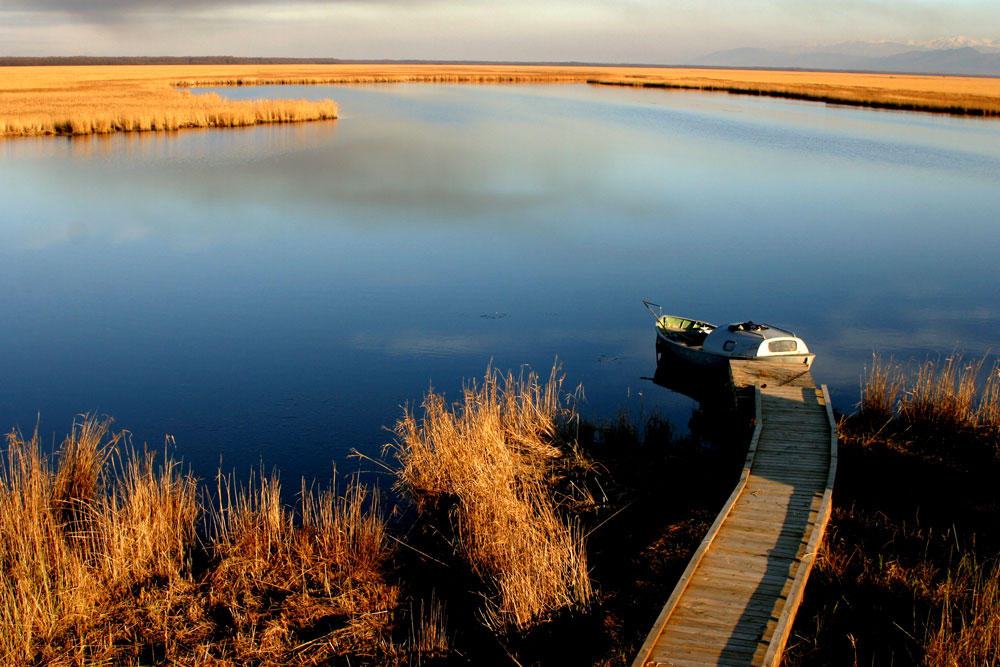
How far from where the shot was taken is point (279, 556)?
797 cm

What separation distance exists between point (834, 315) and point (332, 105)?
45108 millimetres

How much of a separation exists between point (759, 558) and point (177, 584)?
5536 millimetres

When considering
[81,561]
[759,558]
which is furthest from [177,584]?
[759,558]

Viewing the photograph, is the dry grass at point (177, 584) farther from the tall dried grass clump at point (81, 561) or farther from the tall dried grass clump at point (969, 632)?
the tall dried grass clump at point (969, 632)

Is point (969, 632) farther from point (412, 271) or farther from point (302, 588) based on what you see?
point (412, 271)

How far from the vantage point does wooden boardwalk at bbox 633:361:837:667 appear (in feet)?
21.0

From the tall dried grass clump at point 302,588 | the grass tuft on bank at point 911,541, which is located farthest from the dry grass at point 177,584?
the grass tuft on bank at point 911,541

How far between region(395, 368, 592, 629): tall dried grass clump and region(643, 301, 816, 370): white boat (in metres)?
3.53

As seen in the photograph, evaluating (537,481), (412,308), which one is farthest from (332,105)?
(537,481)

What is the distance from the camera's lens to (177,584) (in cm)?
747

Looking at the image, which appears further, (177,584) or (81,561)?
(81,561)

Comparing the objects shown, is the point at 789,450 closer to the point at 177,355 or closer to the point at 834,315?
the point at 834,315

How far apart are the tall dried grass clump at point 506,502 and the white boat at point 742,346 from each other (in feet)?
11.6

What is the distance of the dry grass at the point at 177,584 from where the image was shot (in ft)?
22.1
